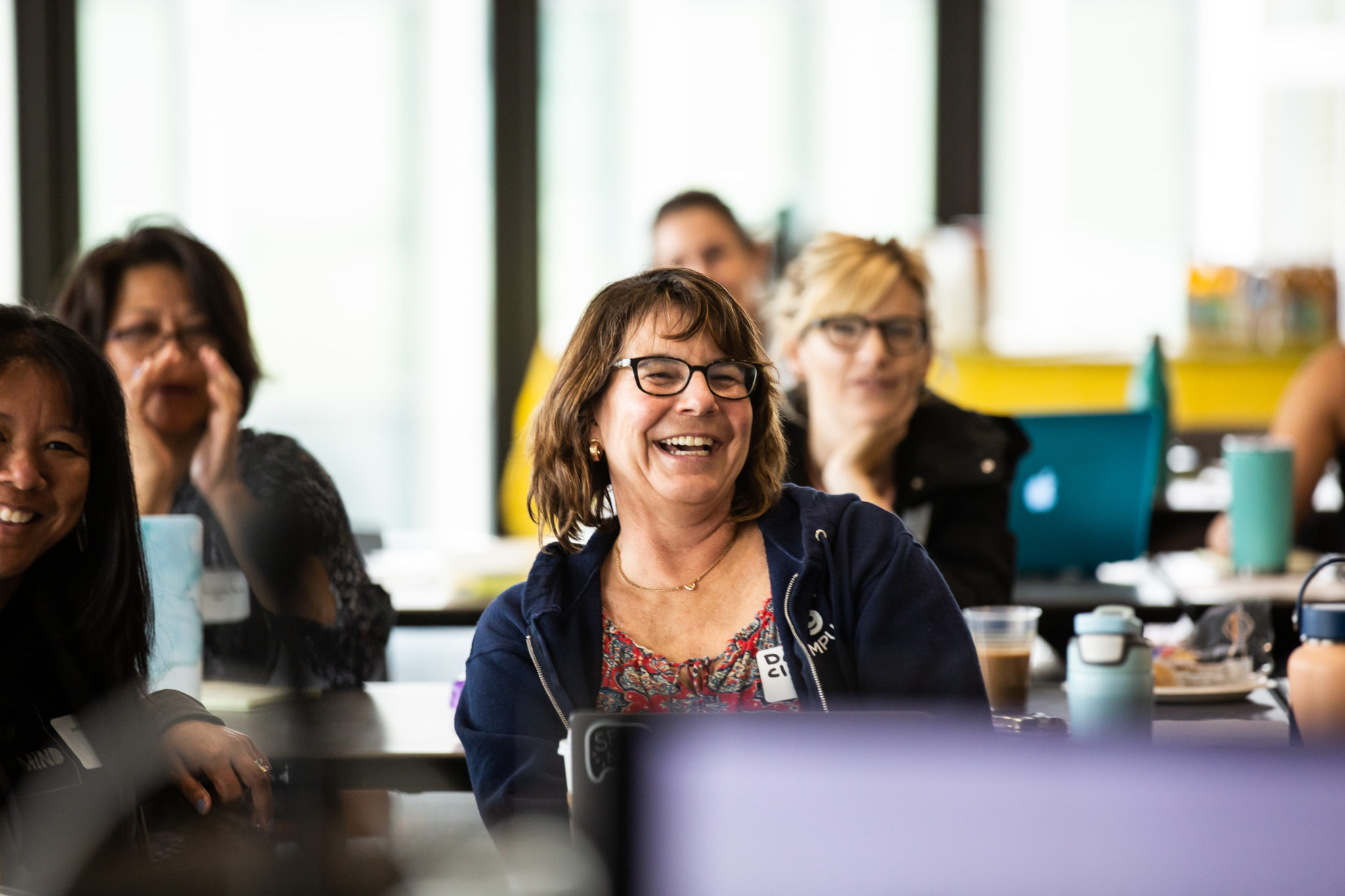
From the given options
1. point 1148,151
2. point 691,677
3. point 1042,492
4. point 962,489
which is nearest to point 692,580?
point 691,677

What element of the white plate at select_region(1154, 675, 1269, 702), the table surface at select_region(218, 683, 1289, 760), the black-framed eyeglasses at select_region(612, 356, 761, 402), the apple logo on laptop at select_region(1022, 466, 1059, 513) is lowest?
the table surface at select_region(218, 683, 1289, 760)

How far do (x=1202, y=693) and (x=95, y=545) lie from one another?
3.93ft

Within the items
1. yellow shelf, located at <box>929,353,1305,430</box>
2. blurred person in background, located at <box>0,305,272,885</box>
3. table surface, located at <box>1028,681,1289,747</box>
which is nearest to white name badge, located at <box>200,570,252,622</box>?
blurred person in background, located at <box>0,305,272,885</box>

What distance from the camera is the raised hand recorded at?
205 centimetres

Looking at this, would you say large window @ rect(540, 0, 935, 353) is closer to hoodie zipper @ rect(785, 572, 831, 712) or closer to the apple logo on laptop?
the apple logo on laptop

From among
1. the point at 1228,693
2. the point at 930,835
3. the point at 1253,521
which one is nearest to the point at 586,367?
the point at 1228,693

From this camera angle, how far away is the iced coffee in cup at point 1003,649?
5.32ft

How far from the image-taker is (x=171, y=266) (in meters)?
2.14

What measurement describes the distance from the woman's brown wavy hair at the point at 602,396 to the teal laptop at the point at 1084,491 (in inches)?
35.2

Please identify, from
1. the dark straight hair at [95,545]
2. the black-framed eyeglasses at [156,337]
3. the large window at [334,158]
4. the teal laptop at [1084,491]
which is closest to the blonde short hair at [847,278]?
the teal laptop at [1084,491]

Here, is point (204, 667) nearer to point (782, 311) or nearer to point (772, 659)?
point (772, 659)

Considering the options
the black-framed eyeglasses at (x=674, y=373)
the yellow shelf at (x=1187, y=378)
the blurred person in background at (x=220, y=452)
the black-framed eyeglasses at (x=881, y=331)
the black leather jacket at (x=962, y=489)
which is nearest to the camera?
the black-framed eyeglasses at (x=674, y=373)

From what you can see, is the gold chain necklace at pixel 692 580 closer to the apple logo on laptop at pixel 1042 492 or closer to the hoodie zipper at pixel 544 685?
the hoodie zipper at pixel 544 685

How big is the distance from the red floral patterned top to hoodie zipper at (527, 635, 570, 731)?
0.16 feet
